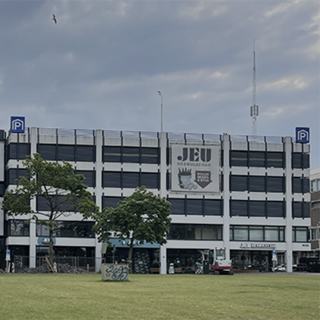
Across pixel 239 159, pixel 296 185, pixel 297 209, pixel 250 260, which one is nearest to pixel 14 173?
pixel 239 159

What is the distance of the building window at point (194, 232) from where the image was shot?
293 feet

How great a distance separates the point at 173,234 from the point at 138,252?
5607 millimetres

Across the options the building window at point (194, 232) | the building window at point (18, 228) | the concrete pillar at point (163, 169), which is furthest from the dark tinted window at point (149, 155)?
the building window at point (18, 228)

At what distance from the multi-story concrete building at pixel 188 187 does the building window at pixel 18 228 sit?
13cm

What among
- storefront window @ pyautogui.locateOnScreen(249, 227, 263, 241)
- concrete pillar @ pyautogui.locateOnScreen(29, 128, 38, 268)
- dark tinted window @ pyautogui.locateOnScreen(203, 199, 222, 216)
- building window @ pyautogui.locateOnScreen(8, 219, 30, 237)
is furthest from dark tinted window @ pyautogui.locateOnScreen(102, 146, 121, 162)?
storefront window @ pyautogui.locateOnScreen(249, 227, 263, 241)

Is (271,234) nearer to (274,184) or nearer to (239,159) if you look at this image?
(274,184)

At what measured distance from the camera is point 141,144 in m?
89.3

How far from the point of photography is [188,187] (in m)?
89.6

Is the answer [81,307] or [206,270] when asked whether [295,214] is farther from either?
[81,307]

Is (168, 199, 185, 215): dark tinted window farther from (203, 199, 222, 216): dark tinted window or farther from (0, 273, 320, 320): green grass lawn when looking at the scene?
(0, 273, 320, 320): green grass lawn

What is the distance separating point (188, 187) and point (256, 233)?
12.4m

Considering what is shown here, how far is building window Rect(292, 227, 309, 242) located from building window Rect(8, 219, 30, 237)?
38.8m

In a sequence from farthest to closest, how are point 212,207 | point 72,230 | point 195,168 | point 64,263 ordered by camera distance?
point 212,207
point 195,168
point 72,230
point 64,263

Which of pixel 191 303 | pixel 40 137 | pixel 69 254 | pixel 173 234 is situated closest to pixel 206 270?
pixel 173 234
